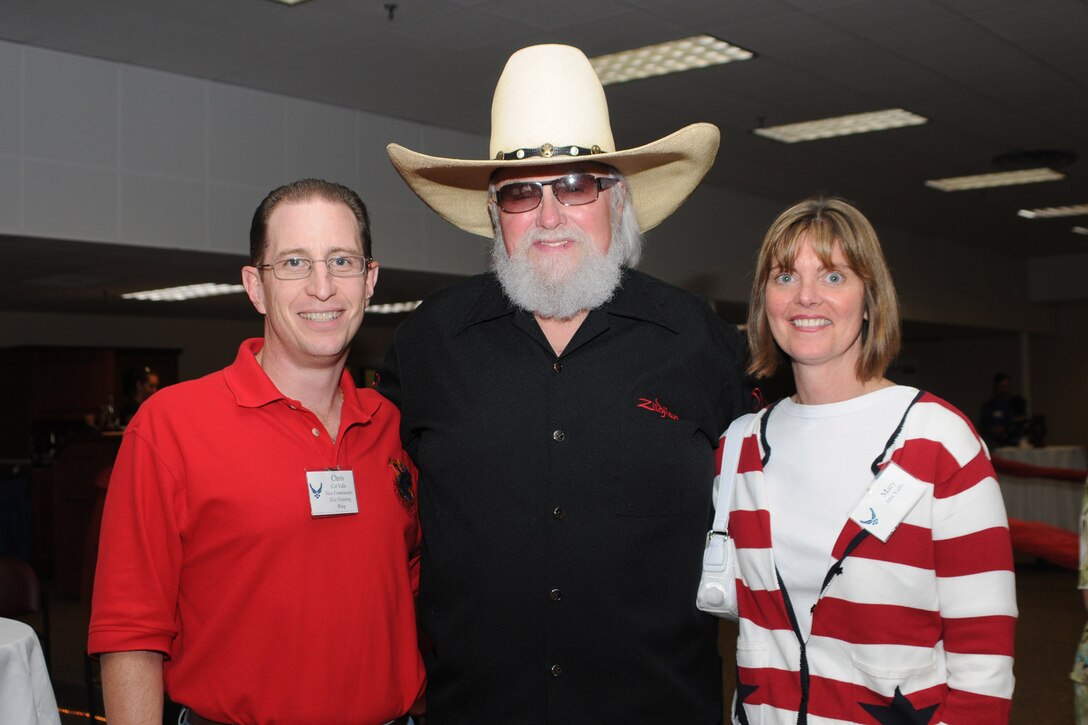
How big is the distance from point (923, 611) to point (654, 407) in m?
0.66

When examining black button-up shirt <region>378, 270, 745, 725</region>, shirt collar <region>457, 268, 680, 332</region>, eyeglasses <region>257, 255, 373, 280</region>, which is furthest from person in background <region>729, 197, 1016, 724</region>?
eyeglasses <region>257, 255, 373, 280</region>

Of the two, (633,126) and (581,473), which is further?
(633,126)

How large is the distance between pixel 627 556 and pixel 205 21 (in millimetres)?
4791

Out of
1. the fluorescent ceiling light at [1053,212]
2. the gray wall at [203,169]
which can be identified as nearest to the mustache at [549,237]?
the gray wall at [203,169]

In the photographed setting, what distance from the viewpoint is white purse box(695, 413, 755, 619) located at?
6.40 feet

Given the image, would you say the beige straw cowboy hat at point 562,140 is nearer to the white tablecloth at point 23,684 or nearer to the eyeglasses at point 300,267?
the eyeglasses at point 300,267

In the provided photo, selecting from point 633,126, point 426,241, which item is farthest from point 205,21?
point 633,126

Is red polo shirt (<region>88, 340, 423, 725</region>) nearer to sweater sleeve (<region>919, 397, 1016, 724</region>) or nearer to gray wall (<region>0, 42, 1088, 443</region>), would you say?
sweater sleeve (<region>919, 397, 1016, 724</region>)

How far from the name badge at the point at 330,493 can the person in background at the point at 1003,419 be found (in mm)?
9901

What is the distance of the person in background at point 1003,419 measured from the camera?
34.4ft

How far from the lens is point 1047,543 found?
4.04m

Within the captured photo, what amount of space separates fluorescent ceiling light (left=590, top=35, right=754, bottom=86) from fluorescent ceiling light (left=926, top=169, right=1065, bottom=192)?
511cm

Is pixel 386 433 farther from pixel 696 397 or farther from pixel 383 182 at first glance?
pixel 383 182

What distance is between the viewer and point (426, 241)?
8.43 metres
